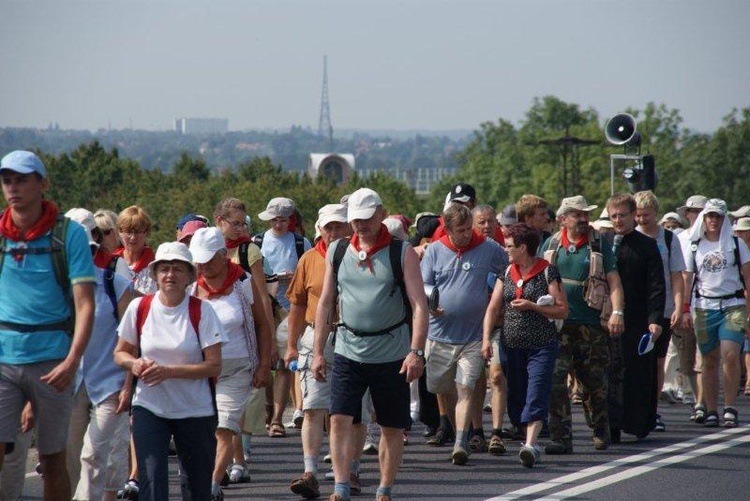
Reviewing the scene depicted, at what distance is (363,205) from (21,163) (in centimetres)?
224

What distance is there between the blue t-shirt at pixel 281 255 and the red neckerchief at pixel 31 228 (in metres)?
5.67

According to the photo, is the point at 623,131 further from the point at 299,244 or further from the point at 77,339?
the point at 77,339

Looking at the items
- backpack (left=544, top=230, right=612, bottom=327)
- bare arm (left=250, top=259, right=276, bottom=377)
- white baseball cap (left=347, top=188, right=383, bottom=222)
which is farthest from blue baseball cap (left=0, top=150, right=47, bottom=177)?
backpack (left=544, top=230, right=612, bottom=327)

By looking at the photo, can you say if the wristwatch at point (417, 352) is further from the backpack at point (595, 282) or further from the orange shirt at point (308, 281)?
the backpack at point (595, 282)

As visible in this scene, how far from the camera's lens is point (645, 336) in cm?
1170

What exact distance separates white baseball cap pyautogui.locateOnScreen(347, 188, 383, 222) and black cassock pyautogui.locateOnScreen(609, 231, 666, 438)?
370 centimetres

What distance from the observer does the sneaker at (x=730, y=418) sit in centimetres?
1257

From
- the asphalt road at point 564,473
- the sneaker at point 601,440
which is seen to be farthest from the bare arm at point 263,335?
the sneaker at point 601,440

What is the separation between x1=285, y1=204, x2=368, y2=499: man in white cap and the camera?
9203 millimetres

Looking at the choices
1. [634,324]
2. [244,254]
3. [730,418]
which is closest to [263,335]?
[244,254]

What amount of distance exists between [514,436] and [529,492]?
8.37 feet

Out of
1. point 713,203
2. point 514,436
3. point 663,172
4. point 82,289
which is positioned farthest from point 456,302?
point 663,172

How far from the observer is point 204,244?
8.55m

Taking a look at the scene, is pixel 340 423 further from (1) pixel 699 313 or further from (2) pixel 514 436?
(1) pixel 699 313
